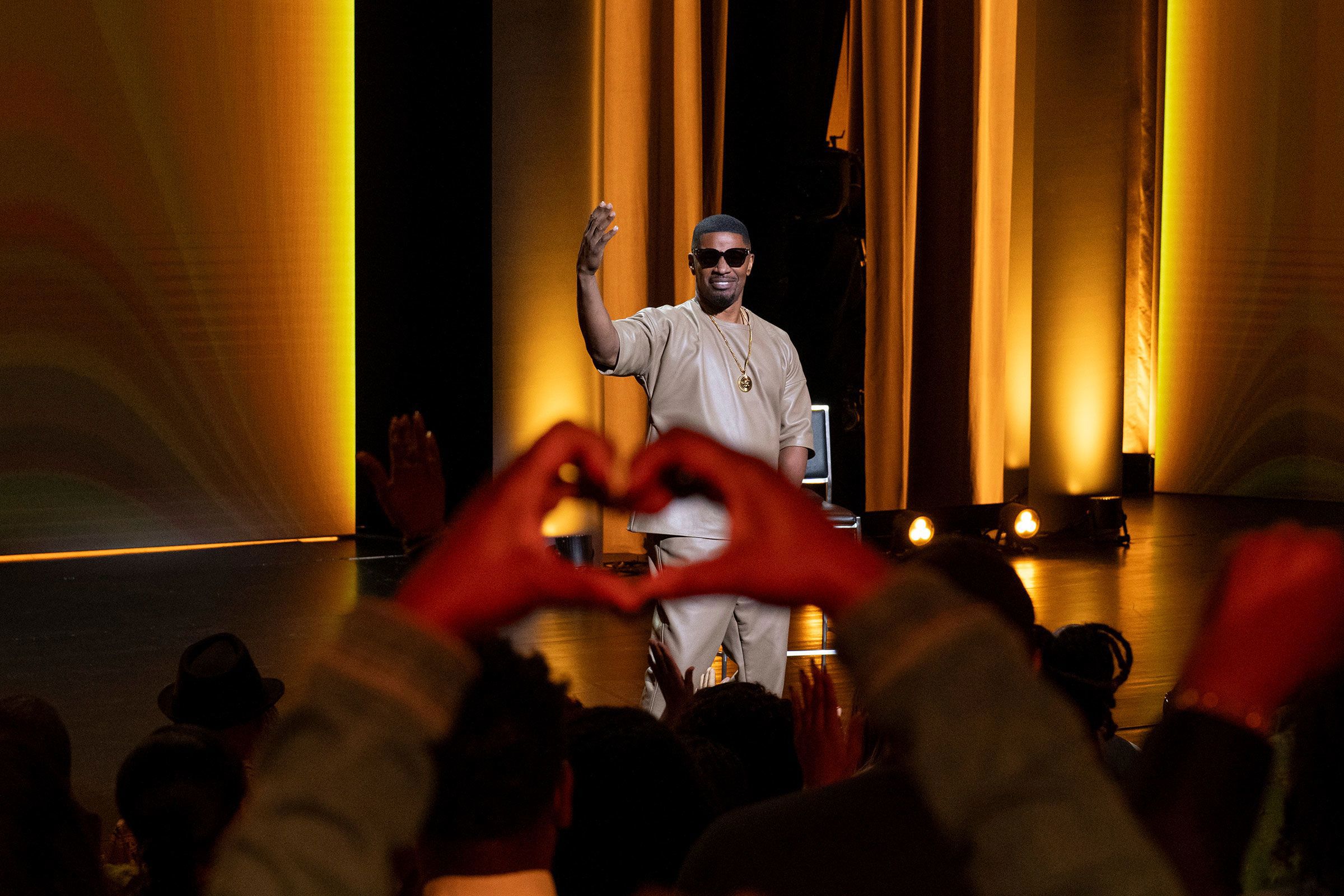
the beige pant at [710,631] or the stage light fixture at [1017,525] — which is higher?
the beige pant at [710,631]

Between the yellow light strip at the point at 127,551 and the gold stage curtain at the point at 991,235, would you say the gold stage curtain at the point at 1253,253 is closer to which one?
the gold stage curtain at the point at 991,235

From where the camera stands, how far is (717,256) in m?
3.34

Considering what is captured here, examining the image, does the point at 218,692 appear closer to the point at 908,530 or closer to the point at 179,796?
the point at 179,796

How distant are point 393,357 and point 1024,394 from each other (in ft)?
12.1

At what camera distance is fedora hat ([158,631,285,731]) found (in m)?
2.19

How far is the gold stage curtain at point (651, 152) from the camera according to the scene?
614 cm

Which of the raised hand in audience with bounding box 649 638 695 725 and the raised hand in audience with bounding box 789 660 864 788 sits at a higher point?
the raised hand in audience with bounding box 789 660 864 788

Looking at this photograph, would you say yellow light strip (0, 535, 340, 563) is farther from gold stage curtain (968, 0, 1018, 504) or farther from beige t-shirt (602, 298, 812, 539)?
beige t-shirt (602, 298, 812, 539)

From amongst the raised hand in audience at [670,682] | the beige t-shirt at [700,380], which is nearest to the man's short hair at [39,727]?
the raised hand in audience at [670,682]

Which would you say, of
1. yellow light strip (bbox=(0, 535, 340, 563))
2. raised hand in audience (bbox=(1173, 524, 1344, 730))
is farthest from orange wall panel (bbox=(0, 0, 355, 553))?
raised hand in audience (bbox=(1173, 524, 1344, 730))

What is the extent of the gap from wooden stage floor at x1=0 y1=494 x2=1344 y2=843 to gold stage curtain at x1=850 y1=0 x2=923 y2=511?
114 cm

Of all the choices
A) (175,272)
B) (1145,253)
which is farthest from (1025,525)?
(175,272)

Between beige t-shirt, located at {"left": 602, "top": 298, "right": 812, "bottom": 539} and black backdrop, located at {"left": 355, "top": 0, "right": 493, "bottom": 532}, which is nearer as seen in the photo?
beige t-shirt, located at {"left": 602, "top": 298, "right": 812, "bottom": 539}

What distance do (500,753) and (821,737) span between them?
75cm
